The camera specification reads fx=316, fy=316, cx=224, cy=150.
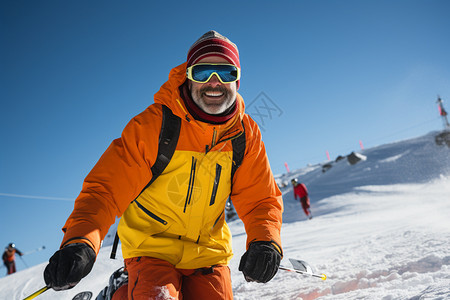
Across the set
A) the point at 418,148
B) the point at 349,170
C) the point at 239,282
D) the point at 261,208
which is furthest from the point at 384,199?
the point at 261,208

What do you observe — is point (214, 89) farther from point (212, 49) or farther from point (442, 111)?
point (442, 111)

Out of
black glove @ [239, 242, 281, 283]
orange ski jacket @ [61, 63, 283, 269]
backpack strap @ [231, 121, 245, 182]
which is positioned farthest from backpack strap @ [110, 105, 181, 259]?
black glove @ [239, 242, 281, 283]

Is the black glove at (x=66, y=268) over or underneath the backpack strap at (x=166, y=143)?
underneath

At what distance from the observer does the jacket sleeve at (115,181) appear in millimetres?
1741

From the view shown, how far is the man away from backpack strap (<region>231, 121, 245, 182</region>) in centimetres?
4

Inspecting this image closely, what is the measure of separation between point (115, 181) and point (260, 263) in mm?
1075

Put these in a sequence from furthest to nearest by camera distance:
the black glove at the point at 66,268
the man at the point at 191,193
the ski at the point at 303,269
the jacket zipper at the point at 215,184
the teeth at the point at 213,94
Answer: the ski at the point at 303,269 → the teeth at the point at 213,94 → the jacket zipper at the point at 215,184 → the man at the point at 191,193 → the black glove at the point at 66,268

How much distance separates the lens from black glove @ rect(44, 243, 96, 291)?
1.56 meters

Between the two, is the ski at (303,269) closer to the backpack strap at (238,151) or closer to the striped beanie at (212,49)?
the backpack strap at (238,151)

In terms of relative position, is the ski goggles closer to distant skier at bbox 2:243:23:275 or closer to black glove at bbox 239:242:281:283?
black glove at bbox 239:242:281:283

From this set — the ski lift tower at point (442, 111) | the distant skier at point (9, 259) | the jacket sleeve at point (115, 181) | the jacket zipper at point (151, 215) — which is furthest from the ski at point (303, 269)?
the ski lift tower at point (442, 111)

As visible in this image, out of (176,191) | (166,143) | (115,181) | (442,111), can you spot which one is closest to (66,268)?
(115,181)

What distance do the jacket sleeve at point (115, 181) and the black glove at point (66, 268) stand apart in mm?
62

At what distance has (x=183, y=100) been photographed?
2318 mm
